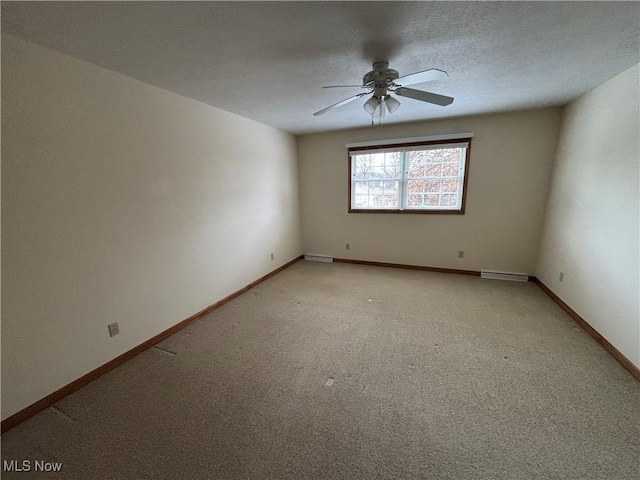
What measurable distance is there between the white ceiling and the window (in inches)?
52.3

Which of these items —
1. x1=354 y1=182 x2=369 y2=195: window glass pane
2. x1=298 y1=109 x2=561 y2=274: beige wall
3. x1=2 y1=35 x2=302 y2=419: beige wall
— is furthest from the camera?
Answer: x1=354 y1=182 x2=369 y2=195: window glass pane

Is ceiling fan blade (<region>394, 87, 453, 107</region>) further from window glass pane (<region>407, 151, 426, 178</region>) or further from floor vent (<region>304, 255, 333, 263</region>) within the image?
floor vent (<region>304, 255, 333, 263</region>)

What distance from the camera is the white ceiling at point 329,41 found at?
1.27 m

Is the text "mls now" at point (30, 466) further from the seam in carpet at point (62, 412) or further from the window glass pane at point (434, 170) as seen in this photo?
the window glass pane at point (434, 170)

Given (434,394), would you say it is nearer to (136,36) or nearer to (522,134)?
(136,36)

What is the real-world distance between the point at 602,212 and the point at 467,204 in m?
1.50

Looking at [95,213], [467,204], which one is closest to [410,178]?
[467,204]

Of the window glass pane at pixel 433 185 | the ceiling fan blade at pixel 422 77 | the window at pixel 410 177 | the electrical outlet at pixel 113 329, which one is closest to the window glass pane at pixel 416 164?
the window at pixel 410 177

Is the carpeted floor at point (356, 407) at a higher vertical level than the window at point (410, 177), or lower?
lower

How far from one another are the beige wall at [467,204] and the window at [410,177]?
0.13 m

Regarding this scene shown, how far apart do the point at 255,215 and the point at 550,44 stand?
10.7 feet

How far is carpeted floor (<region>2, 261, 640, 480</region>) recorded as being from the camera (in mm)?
1283

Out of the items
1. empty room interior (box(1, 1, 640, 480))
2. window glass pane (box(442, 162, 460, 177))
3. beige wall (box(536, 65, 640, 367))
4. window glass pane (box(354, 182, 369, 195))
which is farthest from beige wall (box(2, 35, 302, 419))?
beige wall (box(536, 65, 640, 367))

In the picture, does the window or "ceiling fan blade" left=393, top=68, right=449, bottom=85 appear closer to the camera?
"ceiling fan blade" left=393, top=68, right=449, bottom=85
